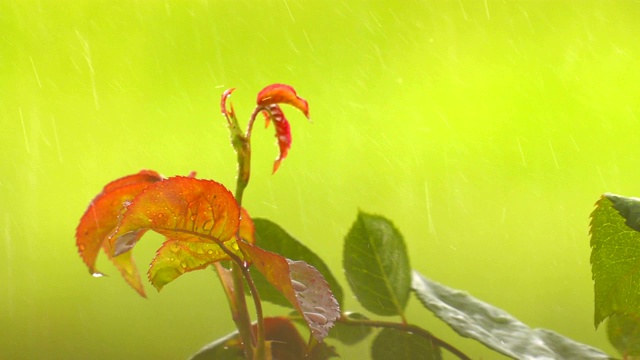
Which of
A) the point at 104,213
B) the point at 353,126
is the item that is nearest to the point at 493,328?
the point at 104,213

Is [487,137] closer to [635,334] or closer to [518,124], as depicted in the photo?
[518,124]

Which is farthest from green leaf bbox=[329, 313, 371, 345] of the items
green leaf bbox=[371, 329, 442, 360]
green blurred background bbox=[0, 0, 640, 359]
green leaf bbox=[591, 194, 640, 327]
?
green blurred background bbox=[0, 0, 640, 359]

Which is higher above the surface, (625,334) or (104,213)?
(104,213)

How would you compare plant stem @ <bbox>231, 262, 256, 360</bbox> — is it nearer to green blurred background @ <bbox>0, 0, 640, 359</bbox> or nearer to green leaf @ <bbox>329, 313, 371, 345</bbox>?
green leaf @ <bbox>329, 313, 371, 345</bbox>

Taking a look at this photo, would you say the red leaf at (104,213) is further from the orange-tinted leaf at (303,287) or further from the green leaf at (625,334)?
the green leaf at (625,334)

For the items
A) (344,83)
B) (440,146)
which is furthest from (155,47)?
(440,146)

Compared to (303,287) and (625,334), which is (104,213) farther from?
(625,334)
